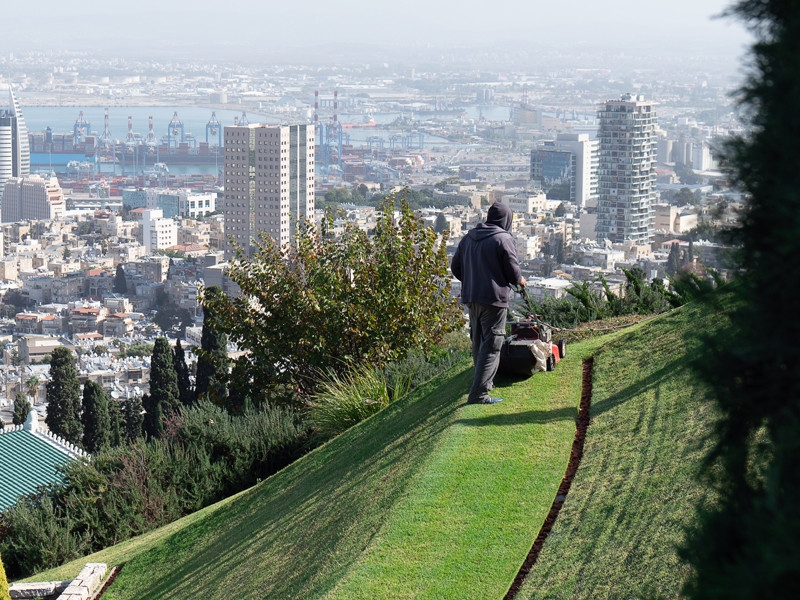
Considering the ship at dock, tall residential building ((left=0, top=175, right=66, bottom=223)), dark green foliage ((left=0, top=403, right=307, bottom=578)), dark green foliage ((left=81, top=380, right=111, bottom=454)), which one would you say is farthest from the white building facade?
dark green foliage ((left=0, top=403, right=307, bottom=578))

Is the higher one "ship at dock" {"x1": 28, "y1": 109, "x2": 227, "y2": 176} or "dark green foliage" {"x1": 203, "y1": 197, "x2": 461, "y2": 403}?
"dark green foliage" {"x1": 203, "y1": 197, "x2": 461, "y2": 403}

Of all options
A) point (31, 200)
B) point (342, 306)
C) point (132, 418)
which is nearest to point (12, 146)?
point (31, 200)

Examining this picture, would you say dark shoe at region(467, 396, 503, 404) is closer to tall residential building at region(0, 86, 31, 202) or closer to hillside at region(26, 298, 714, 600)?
hillside at region(26, 298, 714, 600)

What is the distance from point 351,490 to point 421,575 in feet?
4.19

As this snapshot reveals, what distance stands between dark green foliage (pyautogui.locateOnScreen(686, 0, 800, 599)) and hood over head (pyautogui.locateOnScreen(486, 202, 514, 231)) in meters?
3.42

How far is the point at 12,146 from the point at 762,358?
431 ft

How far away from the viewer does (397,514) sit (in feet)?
13.1

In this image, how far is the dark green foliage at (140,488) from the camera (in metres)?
7.05

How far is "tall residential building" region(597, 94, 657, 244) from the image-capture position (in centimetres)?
7075

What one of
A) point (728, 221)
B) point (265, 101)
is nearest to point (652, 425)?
point (728, 221)

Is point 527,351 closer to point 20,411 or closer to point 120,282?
point 20,411

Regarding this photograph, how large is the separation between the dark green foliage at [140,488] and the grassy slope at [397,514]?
2.12 ft

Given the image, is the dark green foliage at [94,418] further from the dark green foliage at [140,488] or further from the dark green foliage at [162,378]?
the dark green foliage at [140,488]

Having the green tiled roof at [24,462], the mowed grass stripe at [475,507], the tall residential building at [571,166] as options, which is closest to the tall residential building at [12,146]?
the tall residential building at [571,166]
